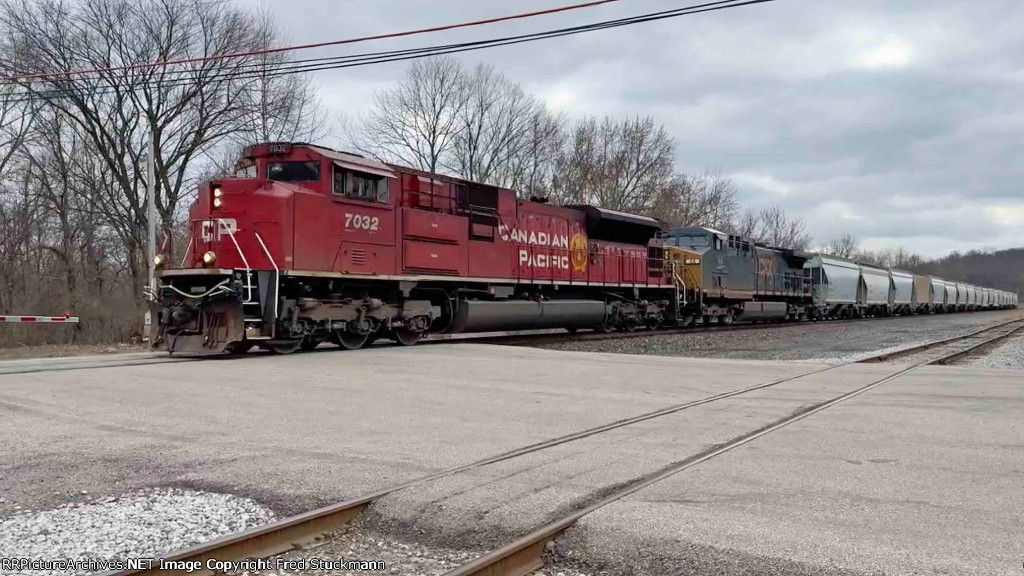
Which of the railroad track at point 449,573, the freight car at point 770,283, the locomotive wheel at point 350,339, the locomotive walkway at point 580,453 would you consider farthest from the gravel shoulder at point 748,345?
the railroad track at point 449,573

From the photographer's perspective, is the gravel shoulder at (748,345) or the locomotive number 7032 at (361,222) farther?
the gravel shoulder at (748,345)

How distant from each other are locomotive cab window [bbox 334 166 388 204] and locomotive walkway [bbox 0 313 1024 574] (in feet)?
14.1

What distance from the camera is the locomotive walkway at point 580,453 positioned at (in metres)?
3.92

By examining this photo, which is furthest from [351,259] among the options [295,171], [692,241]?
[692,241]

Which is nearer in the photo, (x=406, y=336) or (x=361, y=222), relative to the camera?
(x=361, y=222)

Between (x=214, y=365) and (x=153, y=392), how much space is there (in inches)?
106

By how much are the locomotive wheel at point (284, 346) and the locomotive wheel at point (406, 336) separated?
2662 mm

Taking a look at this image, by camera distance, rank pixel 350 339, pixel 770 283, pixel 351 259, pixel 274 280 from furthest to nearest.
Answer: pixel 770 283 < pixel 350 339 < pixel 351 259 < pixel 274 280

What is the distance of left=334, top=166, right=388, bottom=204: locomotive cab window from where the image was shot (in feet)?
44.4

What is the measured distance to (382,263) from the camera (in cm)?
1431

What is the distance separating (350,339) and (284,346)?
5.35 feet

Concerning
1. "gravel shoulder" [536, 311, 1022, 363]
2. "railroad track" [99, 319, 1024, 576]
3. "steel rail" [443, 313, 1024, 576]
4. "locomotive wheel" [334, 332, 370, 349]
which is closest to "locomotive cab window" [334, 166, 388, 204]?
"locomotive wheel" [334, 332, 370, 349]

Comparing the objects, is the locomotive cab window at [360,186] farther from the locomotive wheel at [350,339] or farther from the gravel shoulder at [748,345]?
the gravel shoulder at [748,345]

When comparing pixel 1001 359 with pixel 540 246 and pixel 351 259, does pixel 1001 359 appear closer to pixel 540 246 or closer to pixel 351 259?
pixel 540 246
